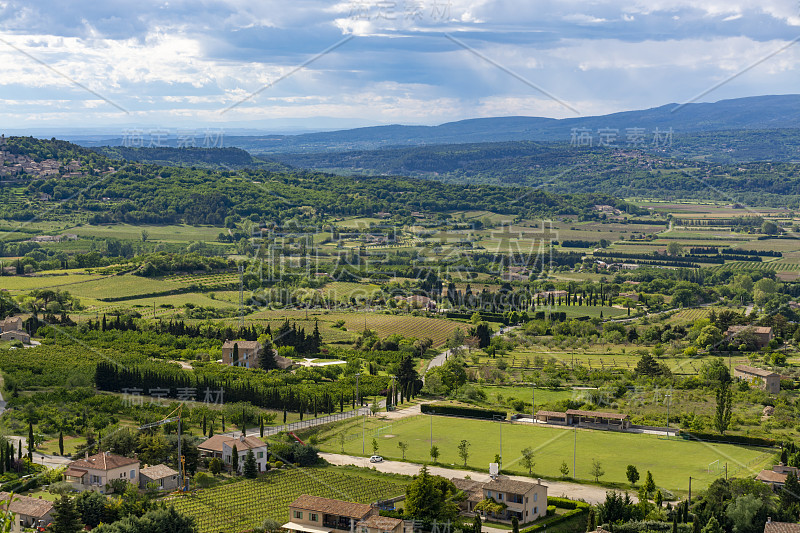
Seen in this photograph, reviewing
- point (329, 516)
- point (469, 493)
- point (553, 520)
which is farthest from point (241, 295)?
point (553, 520)

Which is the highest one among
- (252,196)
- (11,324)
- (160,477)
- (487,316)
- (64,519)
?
(252,196)

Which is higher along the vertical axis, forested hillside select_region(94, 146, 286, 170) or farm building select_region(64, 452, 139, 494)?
forested hillside select_region(94, 146, 286, 170)

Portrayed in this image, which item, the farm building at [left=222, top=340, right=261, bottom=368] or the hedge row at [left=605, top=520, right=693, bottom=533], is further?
the farm building at [left=222, top=340, right=261, bottom=368]

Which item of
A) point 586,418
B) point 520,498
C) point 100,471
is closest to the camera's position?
point 520,498

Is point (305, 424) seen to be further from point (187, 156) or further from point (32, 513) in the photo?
point (187, 156)

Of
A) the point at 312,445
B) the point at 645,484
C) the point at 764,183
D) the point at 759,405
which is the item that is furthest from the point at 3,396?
the point at 764,183

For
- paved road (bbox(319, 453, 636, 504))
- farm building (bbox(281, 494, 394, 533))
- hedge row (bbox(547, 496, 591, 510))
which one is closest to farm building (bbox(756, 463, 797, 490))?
paved road (bbox(319, 453, 636, 504))

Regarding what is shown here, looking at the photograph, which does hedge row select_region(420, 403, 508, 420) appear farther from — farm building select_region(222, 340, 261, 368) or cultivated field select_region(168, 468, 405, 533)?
farm building select_region(222, 340, 261, 368)
